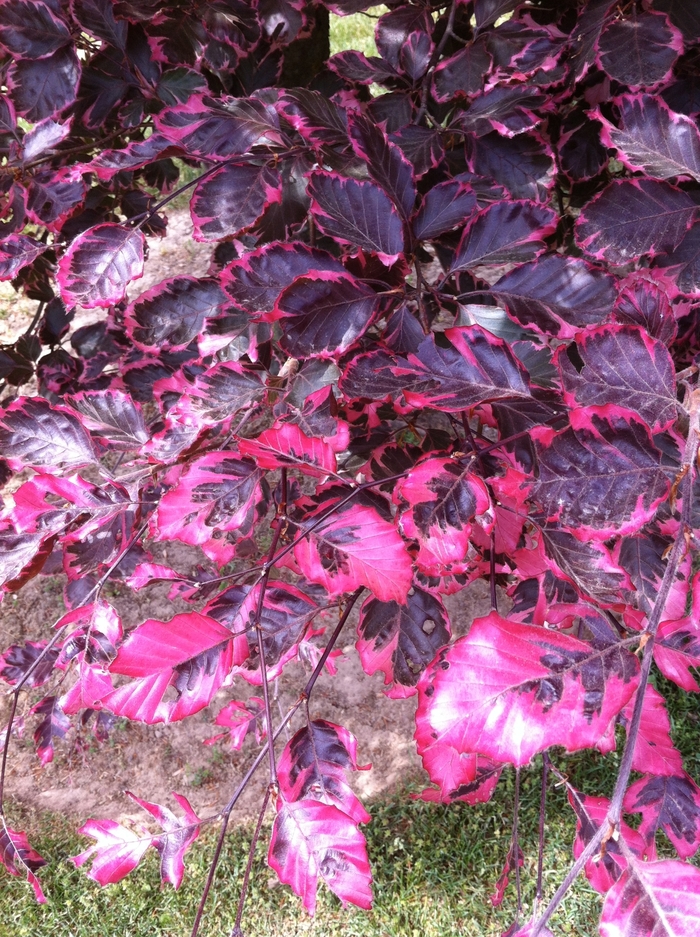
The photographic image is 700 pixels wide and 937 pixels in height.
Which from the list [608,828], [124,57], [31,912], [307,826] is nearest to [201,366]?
[124,57]

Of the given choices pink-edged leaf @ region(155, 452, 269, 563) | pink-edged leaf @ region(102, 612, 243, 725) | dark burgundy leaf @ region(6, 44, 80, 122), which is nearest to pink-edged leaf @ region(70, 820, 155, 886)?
pink-edged leaf @ region(102, 612, 243, 725)

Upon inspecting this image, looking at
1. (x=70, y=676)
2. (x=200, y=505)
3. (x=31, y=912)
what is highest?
(x=200, y=505)

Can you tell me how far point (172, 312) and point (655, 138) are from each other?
2.42 ft

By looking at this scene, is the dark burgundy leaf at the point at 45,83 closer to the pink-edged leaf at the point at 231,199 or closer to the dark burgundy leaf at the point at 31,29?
the dark burgundy leaf at the point at 31,29

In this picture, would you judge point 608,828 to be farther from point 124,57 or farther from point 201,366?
point 124,57

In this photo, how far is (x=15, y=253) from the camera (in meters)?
1.14

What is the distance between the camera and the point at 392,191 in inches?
36.7

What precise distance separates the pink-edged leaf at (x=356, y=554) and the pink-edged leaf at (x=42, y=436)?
393 mm

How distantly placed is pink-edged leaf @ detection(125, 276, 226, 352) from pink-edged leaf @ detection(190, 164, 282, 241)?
6.0 inches

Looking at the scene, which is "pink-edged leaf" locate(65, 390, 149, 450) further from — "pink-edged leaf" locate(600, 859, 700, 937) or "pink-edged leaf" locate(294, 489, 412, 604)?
"pink-edged leaf" locate(600, 859, 700, 937)

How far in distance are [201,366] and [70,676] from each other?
4.71 ft

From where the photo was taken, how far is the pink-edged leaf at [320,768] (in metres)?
0.94

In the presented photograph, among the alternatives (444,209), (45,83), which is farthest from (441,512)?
(45,83)

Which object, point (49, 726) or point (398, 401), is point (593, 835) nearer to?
point (398, 401)
